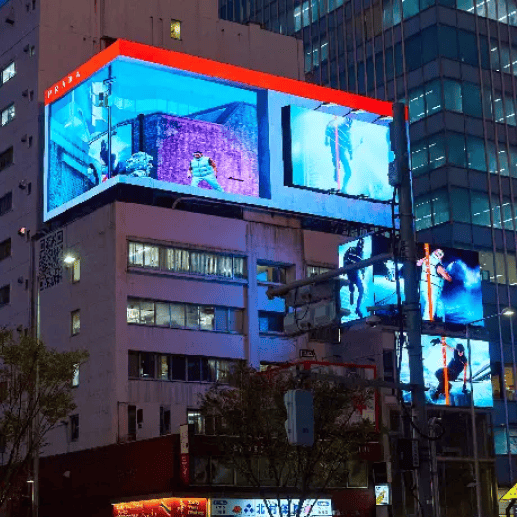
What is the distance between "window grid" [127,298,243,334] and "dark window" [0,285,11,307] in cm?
1427

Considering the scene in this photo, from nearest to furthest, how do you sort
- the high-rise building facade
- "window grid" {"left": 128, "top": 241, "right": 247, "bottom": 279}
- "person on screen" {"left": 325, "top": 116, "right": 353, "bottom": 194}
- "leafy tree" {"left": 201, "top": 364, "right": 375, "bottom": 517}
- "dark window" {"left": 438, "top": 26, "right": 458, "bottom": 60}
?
"leafy tree" {"left": 201, "top": 364, "right": 375, "bottom": 517} < "window grid" {"left": 128, "top": 241, "right": 247, "bottom": 279} < "person on screen" {"left": 325, "top": 116, "right": 353, "bottom": 194} < the high-rise building facade < "dark window" {"left": 438, "top": 26, "right": 458, "bottom": 60}

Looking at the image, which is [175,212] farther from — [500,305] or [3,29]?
[500,305]

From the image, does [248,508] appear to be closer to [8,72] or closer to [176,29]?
[176,29]

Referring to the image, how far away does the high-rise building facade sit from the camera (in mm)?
90312

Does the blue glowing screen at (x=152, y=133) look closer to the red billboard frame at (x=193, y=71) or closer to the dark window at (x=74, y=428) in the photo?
the red billboard frame at (x=193, y=71)

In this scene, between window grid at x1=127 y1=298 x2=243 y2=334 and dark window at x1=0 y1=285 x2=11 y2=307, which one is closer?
window grid at x1=127 y1=298 x2=243 y2=334

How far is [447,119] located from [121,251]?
39862 mm

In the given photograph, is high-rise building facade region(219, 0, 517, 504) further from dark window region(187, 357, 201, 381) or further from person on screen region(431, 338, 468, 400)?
dark window region(187, 357, 201, 381)

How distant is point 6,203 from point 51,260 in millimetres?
9643

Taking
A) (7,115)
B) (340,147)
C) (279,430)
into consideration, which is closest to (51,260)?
(7,115)

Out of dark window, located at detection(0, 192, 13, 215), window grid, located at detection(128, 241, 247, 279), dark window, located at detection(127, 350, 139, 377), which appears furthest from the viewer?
dark window, located at detection(0, 192, 13, 215)

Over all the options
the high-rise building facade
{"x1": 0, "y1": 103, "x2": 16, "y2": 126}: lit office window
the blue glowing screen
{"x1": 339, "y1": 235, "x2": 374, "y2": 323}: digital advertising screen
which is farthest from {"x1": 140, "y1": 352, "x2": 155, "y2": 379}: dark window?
the high-rise building facade

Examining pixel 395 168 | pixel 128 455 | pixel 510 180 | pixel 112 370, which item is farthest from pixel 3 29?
pixel 395 168

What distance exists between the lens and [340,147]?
→ 76.2 meters
